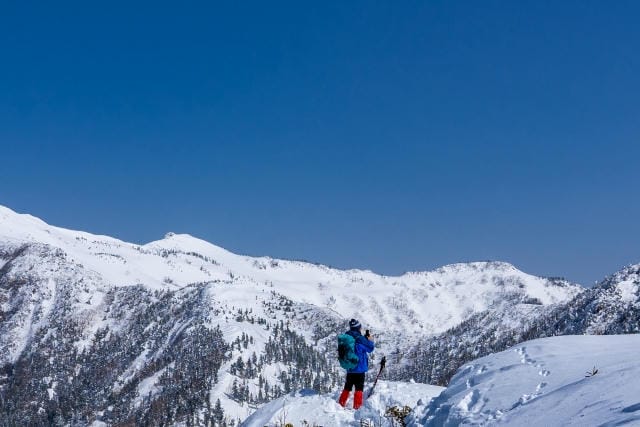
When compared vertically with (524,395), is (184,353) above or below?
above

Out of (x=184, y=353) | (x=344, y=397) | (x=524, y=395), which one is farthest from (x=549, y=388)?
(x=184, y=353)

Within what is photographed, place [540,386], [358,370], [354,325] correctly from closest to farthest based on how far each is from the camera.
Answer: [540,386] → [358,370] → [354,325]

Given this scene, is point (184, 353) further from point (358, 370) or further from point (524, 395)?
point (524, 395)

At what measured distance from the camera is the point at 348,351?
755 inches

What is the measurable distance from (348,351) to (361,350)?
20.5 inches

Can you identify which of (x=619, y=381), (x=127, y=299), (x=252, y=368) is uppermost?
(x=127, y=299)

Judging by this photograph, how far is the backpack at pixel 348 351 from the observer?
62.5 feet

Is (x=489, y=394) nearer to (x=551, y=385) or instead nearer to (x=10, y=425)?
(x=551, y=385)

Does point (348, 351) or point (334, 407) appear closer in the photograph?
point (334, 407)

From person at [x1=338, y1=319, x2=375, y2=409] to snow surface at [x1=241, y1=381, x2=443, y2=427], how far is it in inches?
11.6

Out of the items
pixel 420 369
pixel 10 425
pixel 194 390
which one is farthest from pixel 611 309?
pixel 10 425

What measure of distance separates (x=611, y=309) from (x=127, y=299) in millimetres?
159431

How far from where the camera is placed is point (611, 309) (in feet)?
352

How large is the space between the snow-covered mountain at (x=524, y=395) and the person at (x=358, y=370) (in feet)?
1.43
